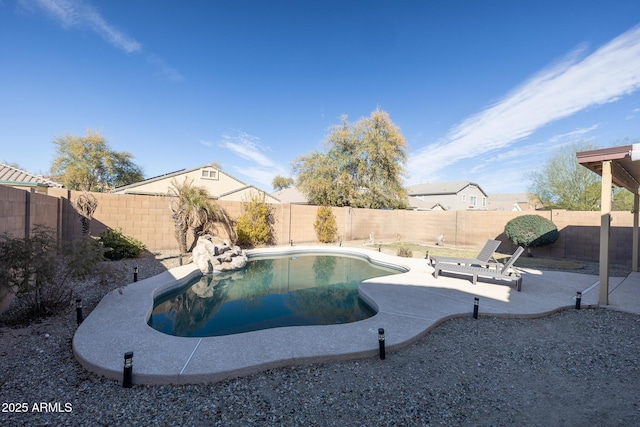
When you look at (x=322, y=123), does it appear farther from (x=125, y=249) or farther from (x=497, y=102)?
Result: (x=125, y=249)

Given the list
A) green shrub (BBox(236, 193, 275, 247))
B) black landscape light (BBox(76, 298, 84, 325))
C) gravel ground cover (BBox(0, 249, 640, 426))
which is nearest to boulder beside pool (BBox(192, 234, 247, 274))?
green shrub (BBox(236, 193, 275, 247))

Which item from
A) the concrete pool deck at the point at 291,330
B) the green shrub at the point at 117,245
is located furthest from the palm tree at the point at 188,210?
the concrete pool deck at the point at 291,330

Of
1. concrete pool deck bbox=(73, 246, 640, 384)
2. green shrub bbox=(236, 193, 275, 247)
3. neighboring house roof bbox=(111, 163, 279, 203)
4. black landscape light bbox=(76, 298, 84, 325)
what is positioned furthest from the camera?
neighboring house roof bbox=(111, 163, 279, 203)

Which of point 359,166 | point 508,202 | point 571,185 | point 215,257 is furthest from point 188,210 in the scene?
point 508,202

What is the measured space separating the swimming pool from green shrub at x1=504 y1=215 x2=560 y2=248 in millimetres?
6471

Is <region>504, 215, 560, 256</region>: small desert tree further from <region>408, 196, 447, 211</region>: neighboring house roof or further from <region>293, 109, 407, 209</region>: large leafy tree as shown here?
<region>408, 196, 447, 211</region>: neighboring house roof

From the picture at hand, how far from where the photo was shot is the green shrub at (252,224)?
42.1ft

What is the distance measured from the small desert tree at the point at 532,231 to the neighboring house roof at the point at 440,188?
2208 centimetres

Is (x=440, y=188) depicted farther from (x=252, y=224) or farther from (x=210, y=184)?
(x=252, y=224)

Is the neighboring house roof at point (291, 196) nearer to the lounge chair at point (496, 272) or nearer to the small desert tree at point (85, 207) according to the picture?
the small desert tree at point (85, 207)

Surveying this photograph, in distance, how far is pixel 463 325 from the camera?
4578 mm

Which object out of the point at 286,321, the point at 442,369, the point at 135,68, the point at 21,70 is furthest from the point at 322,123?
the point at 442,369

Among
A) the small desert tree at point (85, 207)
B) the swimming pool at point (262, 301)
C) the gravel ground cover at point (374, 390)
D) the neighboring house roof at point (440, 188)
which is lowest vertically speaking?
the swimming pool at point (262, 301)

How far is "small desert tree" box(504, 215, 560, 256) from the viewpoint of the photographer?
11553 mm
